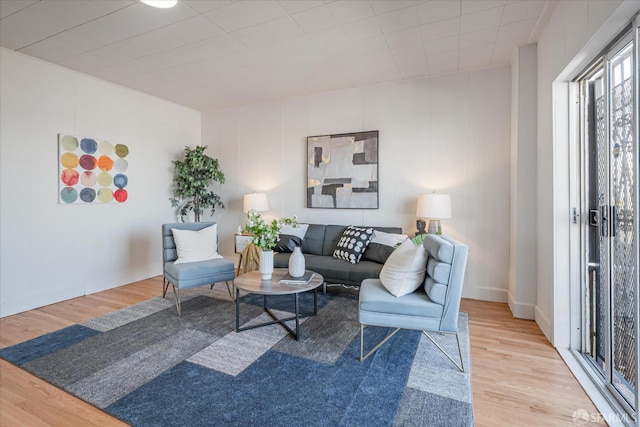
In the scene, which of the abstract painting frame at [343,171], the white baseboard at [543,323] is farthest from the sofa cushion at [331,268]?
the white baseboard at [543,323]

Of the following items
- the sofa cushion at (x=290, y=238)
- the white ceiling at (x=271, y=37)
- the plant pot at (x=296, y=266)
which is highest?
the white ceiling at (x=271, y=37)

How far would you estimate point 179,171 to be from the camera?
4.82m

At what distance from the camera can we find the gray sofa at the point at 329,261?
3.47 metres

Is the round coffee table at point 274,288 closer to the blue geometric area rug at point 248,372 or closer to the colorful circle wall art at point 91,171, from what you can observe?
the blue geometric area rug at point 248,372

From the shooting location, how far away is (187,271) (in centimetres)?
324

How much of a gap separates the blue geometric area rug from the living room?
96 centimetres

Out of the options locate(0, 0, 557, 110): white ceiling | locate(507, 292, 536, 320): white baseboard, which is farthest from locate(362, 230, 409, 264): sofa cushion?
locate(0, 0, 557, 110): white ceiling

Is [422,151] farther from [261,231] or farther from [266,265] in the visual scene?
[266,265]

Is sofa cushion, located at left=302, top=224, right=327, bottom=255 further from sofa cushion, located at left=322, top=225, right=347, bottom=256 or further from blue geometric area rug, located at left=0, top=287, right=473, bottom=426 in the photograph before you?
blue geometric area rug, located at left=0, top=287, right=473, bottom=426

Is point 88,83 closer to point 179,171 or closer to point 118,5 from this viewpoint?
point 179,171

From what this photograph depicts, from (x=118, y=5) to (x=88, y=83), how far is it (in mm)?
1931

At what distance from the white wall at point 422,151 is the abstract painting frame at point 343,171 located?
104mm

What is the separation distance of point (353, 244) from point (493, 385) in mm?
2025

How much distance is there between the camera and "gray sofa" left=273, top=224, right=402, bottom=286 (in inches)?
136
